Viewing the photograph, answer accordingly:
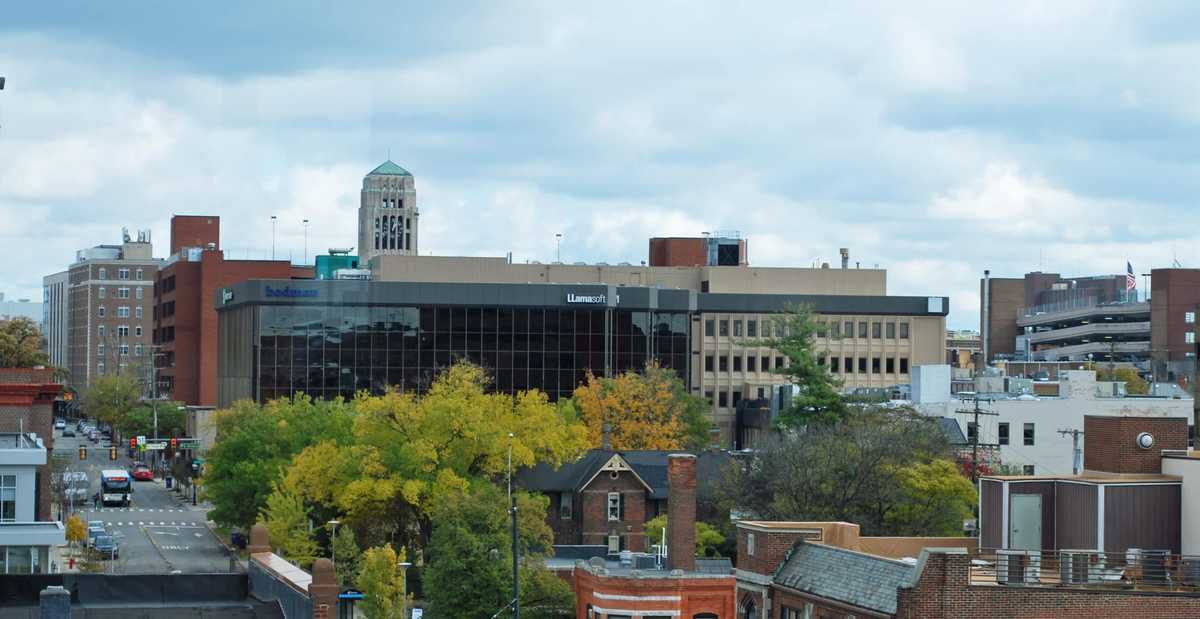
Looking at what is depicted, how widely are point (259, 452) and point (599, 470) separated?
21306mm

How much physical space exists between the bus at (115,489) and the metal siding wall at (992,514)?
328ft

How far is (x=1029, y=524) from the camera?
49.8 metres

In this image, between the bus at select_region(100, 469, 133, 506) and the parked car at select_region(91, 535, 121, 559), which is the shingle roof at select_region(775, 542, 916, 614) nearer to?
the parked car at select_region(91, 535, 121, 559)

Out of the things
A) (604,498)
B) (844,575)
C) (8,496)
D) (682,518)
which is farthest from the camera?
(604,498)

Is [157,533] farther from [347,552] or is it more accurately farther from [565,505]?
[347,552]

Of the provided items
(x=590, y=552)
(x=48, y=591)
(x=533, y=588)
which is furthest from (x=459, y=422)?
(x=48, y=591)

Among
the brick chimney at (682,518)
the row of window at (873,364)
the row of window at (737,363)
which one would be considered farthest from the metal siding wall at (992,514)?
the row of window at (873,364)

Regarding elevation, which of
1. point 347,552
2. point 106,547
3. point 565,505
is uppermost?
point 565,505

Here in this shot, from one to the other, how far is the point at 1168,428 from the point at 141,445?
85.8 meters

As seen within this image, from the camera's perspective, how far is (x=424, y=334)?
152250mm

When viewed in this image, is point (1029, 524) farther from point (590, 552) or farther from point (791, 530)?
point (590, 552)

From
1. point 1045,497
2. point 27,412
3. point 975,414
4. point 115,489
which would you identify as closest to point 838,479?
point 975,414

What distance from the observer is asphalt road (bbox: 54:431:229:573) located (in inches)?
3831

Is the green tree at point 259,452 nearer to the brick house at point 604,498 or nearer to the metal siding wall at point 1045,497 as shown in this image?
the brick house at point 604,498
